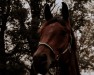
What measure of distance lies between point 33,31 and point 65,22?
19.2m

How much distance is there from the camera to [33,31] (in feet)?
82.7

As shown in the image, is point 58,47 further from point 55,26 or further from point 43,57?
point 43,57

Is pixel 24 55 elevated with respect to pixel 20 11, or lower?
lower

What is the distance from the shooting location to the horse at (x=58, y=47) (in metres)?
5.31

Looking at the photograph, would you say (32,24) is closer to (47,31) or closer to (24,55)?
(24,55)

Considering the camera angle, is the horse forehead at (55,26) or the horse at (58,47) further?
the horse forehead at (55,26)

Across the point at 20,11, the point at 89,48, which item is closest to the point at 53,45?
the point at 20,11

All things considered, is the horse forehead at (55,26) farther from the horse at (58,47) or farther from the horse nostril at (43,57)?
the horse nostril at (43,57)

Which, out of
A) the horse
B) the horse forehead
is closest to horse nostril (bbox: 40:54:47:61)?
the horse

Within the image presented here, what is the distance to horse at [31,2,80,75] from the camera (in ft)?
17.4

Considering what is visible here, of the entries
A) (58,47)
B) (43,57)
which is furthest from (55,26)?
(43,57)

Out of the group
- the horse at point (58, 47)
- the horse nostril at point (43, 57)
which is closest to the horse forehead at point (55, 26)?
the horse at point (58, 47)

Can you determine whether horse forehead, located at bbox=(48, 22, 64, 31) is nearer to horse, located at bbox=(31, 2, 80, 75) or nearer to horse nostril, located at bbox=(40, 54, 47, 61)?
horse, located at bbox=(31, 2, 80, 75)

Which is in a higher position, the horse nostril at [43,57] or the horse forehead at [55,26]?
the horse forehead at [55,26]
